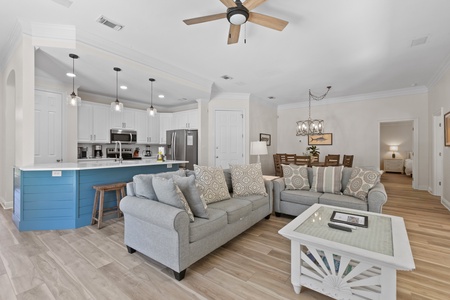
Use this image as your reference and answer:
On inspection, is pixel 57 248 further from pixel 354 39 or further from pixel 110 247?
pixel 354 39

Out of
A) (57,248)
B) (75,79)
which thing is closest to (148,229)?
(57,248)

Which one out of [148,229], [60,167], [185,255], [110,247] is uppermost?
[60,167]

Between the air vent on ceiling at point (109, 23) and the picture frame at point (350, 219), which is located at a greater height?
the air vent on ceiling at point (109, 23)

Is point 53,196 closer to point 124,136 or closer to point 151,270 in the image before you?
point 151,270

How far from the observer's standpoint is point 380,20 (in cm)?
258

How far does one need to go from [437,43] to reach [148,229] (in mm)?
4807

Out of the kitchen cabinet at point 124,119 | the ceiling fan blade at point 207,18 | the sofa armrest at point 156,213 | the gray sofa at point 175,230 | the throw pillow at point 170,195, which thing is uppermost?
the ceiling fan blade at point 207,18

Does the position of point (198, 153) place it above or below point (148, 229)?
above

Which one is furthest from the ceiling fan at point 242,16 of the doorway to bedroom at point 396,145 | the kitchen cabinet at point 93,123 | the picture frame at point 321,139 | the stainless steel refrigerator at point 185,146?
the doorway to bedroom at point 396,145

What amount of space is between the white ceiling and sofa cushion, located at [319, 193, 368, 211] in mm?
2320

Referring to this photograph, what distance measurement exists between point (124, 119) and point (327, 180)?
18.0 ft

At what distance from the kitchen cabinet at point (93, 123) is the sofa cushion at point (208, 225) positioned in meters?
4.54

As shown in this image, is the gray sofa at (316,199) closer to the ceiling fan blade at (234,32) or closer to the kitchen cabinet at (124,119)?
the ceiling fan blade at (234,32)

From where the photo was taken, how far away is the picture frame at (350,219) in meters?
1.97
